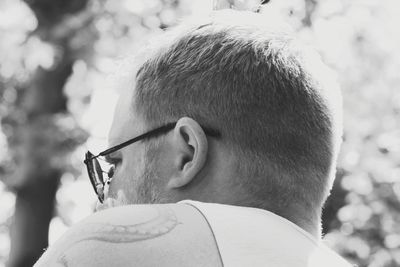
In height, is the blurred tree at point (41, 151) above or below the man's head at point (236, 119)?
below

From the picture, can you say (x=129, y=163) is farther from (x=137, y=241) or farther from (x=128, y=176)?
(x=137, y=241)

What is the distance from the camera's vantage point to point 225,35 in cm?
206

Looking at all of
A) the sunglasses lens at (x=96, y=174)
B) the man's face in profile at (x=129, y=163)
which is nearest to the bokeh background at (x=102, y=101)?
the sunglasses lens at (x=96, y=174)

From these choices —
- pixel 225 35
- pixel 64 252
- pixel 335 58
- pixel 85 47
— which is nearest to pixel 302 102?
pixel 225 35

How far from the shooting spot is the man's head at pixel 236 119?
1845 millimetres

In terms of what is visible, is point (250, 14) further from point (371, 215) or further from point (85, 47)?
point (371, 215)

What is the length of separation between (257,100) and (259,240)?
49 cm

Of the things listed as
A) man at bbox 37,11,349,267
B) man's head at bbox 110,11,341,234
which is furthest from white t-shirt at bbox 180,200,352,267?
man's head at bbox 110,11,341,234

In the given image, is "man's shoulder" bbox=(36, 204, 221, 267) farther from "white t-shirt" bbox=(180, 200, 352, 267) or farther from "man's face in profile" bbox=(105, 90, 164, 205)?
"man's face in profile" bbox=(105, 90, 164, 205)

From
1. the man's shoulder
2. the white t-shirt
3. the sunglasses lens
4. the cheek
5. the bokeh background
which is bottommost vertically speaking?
the bokeh background

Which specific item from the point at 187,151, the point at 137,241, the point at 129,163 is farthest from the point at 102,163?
the point at 137,241

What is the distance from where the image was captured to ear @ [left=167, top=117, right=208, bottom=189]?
6.08 feet

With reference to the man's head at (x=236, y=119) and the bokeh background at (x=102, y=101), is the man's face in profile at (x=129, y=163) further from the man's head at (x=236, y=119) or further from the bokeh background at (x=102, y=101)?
the bokeh background at (x=102, y=101)

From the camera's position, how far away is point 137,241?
1.50 metres
